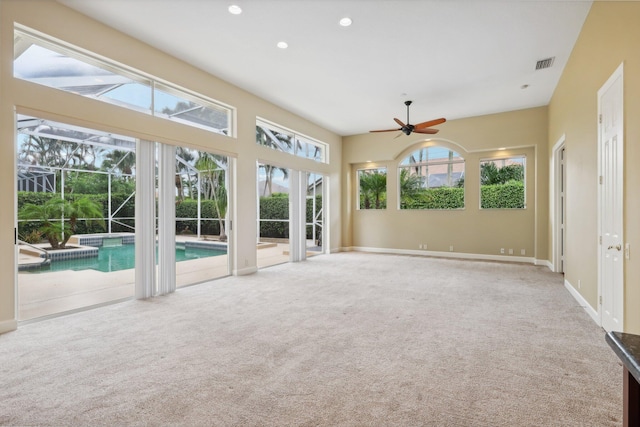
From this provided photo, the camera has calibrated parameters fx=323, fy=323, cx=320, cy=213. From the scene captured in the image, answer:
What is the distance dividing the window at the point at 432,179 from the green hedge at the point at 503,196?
0.54 m

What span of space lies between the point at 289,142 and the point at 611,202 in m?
5.99

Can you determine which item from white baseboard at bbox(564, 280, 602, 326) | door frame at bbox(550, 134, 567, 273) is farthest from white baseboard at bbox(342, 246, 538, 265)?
white baseboard at bbox(564, 280, 602, 326)

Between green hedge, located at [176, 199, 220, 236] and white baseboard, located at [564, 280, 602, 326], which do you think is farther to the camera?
green hedge, located at [176, 199, 220, 236]

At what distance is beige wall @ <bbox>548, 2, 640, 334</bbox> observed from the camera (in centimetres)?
256

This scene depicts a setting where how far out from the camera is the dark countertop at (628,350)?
72cm

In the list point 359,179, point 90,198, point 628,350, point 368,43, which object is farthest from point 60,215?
point 359,179

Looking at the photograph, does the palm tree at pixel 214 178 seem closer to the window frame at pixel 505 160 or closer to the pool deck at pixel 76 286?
the pool deck at pixel 76 286

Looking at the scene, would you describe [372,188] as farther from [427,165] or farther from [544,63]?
[544,63]

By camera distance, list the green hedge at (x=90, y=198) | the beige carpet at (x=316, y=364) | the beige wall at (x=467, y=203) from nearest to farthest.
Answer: the beige carpet at (x=316, y=364)
the green hedge at (x=90, y=198)
the beige wall at (x=467, y=203)

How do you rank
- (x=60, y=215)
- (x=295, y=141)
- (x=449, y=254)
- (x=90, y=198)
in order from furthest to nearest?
(x=449, y=254), (x=295, y=141), (x=90, y=198), (x=60, y=215)

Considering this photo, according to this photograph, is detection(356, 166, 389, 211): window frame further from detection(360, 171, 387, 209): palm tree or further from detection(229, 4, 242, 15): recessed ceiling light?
detection(229, 4, 242, 15): recessed ceiling light

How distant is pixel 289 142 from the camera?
25.2ft

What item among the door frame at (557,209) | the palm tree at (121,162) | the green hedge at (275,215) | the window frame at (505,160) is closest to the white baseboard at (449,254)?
the door frame at (557,209)

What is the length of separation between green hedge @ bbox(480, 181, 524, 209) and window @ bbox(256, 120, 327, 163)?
4280 mm
